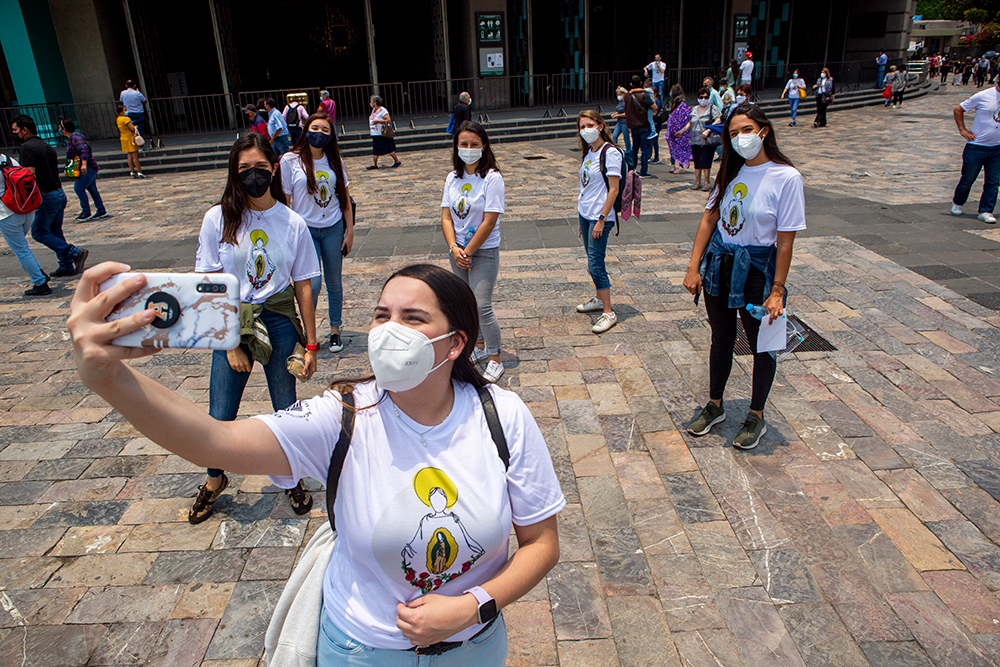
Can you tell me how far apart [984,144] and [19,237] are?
12207 millimetres

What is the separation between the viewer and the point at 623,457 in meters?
4.18

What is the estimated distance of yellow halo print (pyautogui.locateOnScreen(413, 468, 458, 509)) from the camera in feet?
5.42

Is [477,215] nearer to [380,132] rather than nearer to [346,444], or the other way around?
[346,444]

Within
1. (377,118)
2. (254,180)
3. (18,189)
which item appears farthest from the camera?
(377,118)

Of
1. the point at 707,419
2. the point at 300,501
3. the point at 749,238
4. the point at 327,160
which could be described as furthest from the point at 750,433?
the point at 327,160

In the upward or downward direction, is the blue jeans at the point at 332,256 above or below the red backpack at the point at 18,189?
below

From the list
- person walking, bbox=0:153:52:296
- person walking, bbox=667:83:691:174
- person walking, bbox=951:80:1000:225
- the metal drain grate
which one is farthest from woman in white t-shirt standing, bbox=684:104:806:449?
person walking, bbox=667:83:691:174

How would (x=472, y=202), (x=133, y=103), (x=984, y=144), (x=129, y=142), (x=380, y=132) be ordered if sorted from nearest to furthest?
(x=472, y=202) < (x=984, y=144) < (x=380, y=132) < (x=129, y=142) < (x=133, y=103)

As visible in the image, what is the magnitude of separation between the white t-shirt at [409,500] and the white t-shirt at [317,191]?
4.17 m

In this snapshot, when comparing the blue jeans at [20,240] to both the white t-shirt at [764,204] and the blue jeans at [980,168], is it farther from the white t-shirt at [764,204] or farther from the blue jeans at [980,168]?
the blue jeans at [980,168]

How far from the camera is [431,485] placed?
167 centimetres

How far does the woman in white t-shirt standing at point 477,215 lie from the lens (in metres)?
4.98

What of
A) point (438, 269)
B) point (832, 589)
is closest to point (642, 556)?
point (832, 589)

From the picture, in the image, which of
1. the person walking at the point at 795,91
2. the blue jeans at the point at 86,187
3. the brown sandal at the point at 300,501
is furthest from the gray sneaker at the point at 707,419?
the person walking at the point at 795,91
